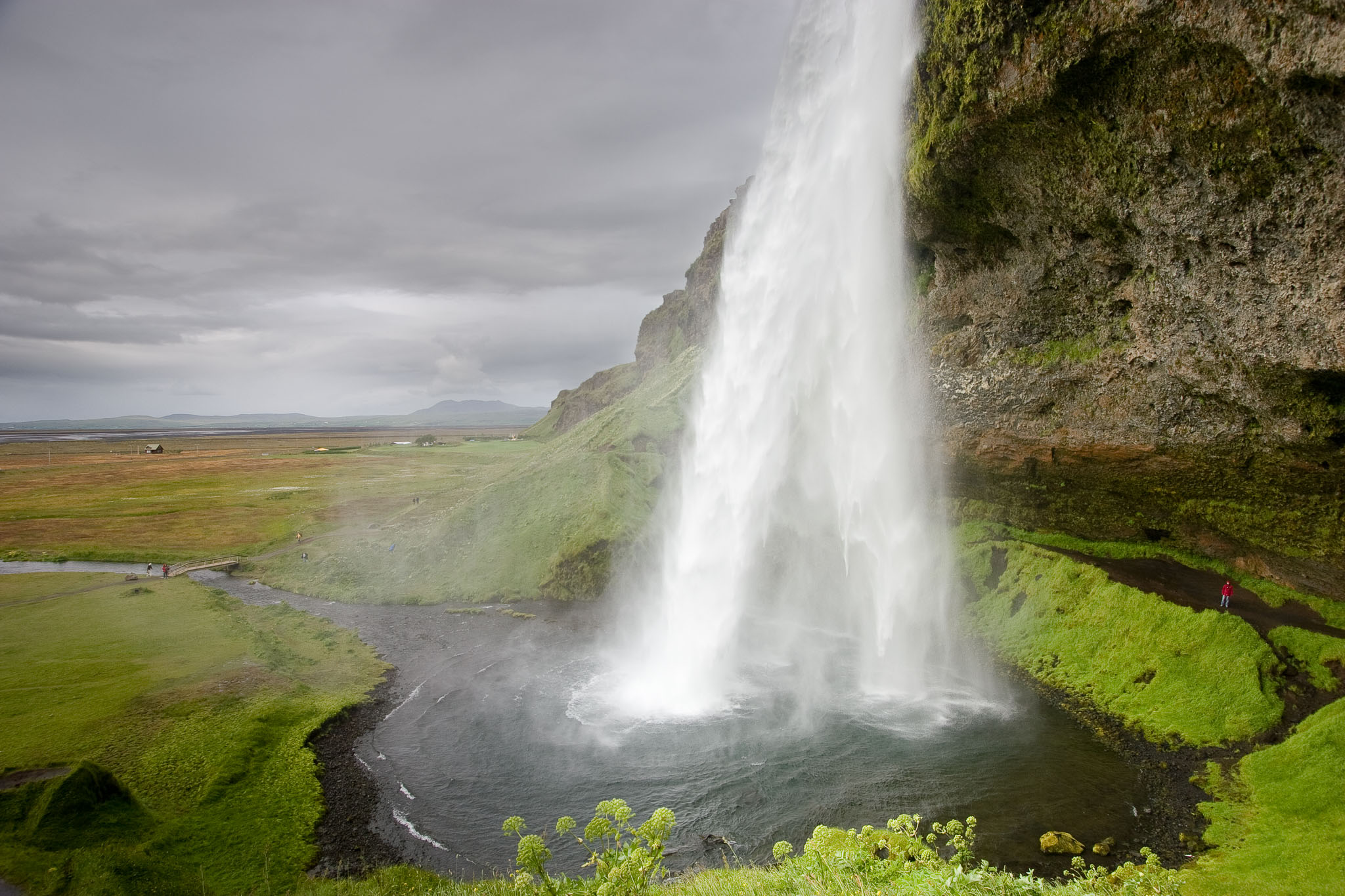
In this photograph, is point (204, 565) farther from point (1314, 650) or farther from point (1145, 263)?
point (1314, 650)

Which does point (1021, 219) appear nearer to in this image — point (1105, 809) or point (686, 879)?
point (1105, 809)

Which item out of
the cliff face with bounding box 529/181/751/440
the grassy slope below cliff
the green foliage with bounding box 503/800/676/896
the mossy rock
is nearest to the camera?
the green foliage with bounding box 503/800/676/896

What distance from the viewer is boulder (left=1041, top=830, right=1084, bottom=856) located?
50.0ft

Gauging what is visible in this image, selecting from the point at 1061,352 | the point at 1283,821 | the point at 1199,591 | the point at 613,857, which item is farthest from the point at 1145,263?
the point at 613,857

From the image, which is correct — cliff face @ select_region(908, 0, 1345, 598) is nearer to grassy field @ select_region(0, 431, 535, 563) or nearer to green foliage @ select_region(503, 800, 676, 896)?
green foliage @ select_region(503, 800, 676, 896)

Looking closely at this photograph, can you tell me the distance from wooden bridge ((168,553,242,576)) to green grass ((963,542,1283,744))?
52936 millimetres

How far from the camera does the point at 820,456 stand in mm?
35562

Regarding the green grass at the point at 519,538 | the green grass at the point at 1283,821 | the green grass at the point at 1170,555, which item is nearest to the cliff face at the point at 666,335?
the green grass at the point at 519,538

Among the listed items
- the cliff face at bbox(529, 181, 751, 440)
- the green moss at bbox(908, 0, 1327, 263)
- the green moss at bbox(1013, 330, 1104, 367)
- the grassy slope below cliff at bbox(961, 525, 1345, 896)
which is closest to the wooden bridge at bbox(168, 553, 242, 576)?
the cliff face at bbox(529, 181, 751, 440)

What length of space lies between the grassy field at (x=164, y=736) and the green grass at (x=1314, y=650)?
29353 millimetres

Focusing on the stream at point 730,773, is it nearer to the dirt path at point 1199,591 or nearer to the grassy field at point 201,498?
the dirt path at point 1199,591

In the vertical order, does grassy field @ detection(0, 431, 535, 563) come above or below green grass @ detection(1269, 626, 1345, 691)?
below

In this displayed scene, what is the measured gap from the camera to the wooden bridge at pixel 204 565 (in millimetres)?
48312

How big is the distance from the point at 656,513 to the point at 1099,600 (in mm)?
25834
